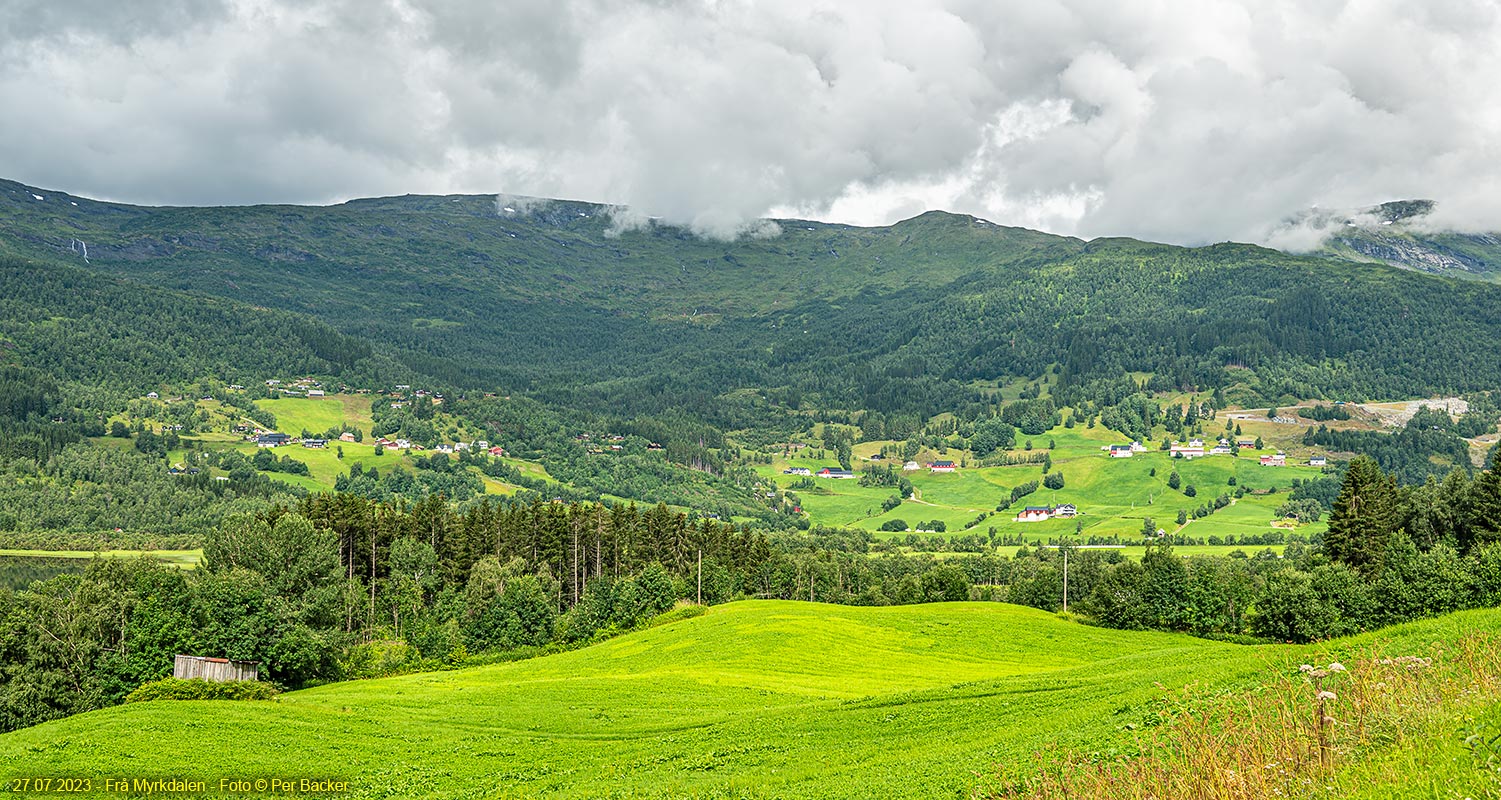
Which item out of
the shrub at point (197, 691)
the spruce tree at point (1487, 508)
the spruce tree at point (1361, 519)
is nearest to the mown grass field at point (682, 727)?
the shrub at point (197, 691)

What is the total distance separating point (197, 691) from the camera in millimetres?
54719

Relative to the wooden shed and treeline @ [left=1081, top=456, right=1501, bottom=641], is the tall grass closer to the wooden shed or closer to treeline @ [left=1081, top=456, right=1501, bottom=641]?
treeline @ [left=1081, top=456, right=1501, bottom=641]

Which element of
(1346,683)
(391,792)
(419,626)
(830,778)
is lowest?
(419,626)

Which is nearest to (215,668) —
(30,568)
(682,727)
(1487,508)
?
(682,727)

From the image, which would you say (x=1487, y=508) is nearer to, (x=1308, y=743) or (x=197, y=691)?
(x=1308, y=743)

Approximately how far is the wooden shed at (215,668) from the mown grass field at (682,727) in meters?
5.70

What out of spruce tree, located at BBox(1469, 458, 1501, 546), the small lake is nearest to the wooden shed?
the small lake

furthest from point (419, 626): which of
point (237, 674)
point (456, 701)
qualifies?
point (456, 701)

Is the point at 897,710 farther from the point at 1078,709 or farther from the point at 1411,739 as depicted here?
the point at 1411,739

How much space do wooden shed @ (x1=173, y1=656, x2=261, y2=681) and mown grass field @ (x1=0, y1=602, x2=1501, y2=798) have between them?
5699 mm

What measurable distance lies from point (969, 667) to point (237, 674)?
5399 centimetres

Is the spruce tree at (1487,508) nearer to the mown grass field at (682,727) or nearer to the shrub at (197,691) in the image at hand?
the mown grass field at (682,727)

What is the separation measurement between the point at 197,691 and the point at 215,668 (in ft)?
41.9

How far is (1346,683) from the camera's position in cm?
1741
